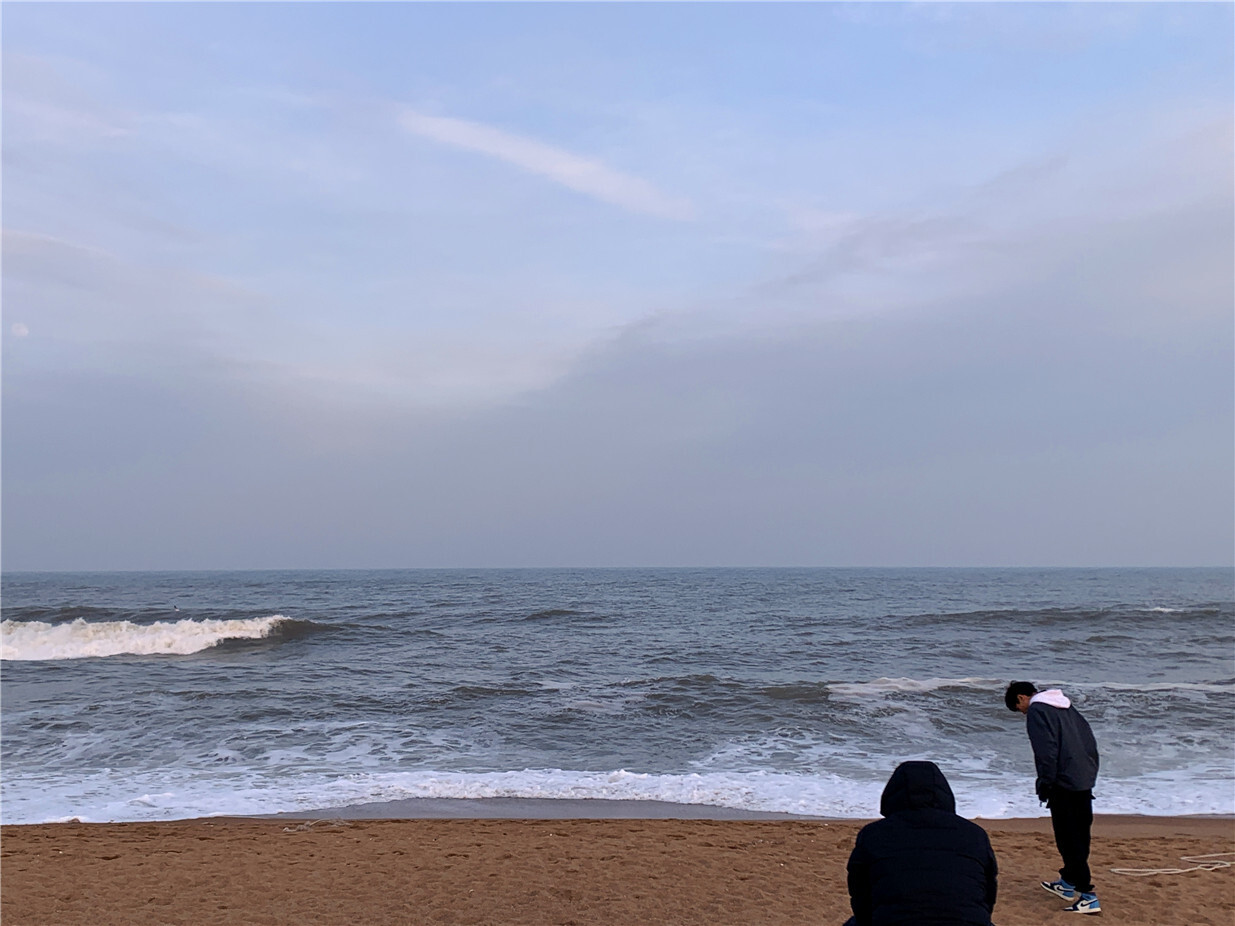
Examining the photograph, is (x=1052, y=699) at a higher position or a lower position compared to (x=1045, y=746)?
higher

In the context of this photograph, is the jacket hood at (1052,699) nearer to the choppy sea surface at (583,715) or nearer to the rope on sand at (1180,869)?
the rope on sand at (1180,869)

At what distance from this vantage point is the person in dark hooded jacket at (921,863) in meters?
2.68

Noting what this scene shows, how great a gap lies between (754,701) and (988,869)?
12928mm

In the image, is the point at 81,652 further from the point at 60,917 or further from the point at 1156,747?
the point at 1156,747

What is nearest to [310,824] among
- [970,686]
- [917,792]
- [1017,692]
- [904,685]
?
[1017,692]

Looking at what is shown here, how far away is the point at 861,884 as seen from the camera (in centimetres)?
287

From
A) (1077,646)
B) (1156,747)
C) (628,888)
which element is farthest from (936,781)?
(1077,646)

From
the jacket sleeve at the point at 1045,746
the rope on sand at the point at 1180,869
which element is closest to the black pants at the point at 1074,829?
the jacket sleeve at the point at 1045,746

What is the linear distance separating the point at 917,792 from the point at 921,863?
23cm

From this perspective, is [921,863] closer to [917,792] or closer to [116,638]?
[917,792]

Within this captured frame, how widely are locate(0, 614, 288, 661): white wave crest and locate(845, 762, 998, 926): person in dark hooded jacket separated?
26094mm

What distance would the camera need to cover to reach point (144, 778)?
10.1 m

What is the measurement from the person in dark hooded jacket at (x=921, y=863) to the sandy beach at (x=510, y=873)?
3.29 meters

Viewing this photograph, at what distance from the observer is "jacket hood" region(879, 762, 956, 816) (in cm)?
286
